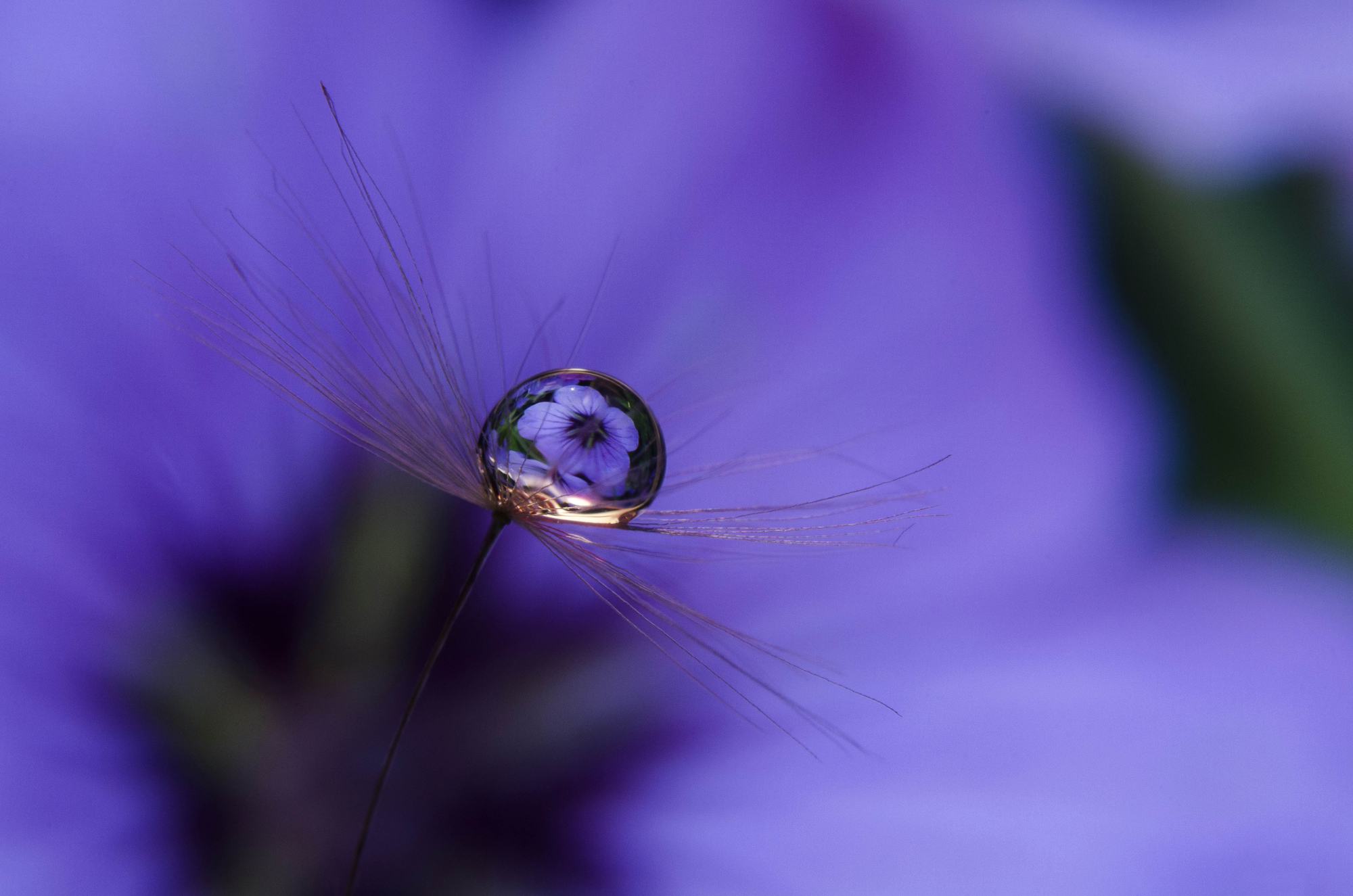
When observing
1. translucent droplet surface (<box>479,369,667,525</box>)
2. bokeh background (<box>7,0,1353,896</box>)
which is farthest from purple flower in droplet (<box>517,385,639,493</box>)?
bokeh background (<box>7,0,1353,896</box>)

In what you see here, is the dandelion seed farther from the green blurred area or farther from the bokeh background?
the green blurred area

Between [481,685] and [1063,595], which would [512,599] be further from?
[1063,595]

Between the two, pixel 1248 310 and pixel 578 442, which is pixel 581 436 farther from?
pixel 1248 310

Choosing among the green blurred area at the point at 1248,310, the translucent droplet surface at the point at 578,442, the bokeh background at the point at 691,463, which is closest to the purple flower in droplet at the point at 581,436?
the translucent droplet surface at the point at 578,442

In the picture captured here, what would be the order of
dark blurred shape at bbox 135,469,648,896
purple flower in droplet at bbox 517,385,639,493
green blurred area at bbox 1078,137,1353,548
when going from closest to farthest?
purple flower in droplet at bbox 517,385,639,493, dark blurred shape at bbox 135,469,648,896, green blurred area at bbox 1078,137,1353,548

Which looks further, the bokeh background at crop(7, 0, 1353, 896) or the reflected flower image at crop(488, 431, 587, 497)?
the bokeh background at crop(7, 0, 1353, 896)
